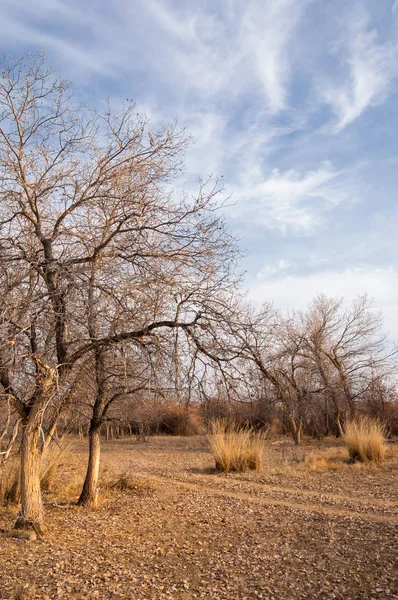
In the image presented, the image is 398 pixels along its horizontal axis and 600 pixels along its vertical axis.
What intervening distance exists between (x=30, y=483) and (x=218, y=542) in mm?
2580

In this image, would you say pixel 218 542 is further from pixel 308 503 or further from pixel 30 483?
pixel 308 503

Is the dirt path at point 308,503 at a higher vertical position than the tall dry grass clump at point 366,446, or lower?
lower

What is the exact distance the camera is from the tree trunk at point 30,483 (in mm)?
6738

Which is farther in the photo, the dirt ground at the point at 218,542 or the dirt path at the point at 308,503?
the dirt path at the point at 308,503

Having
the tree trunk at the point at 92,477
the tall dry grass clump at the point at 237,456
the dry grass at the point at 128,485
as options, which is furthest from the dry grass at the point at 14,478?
the tall dry grass clump at the point at 237,456

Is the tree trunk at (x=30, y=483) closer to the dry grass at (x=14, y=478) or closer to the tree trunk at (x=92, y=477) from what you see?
the dry grass at (x=14, y=478)

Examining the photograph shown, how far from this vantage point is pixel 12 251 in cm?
711

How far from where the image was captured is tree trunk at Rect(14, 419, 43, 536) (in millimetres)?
6738

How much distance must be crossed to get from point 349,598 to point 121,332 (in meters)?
3.83

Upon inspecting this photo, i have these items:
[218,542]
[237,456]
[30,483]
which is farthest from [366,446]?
[30,483]

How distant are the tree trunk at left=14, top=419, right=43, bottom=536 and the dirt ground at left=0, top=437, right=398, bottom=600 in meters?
0.30

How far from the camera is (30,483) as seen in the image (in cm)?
680

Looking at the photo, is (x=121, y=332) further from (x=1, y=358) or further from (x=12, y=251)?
(x=12, y=251)

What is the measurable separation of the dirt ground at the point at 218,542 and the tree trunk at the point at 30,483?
0.30 metres
